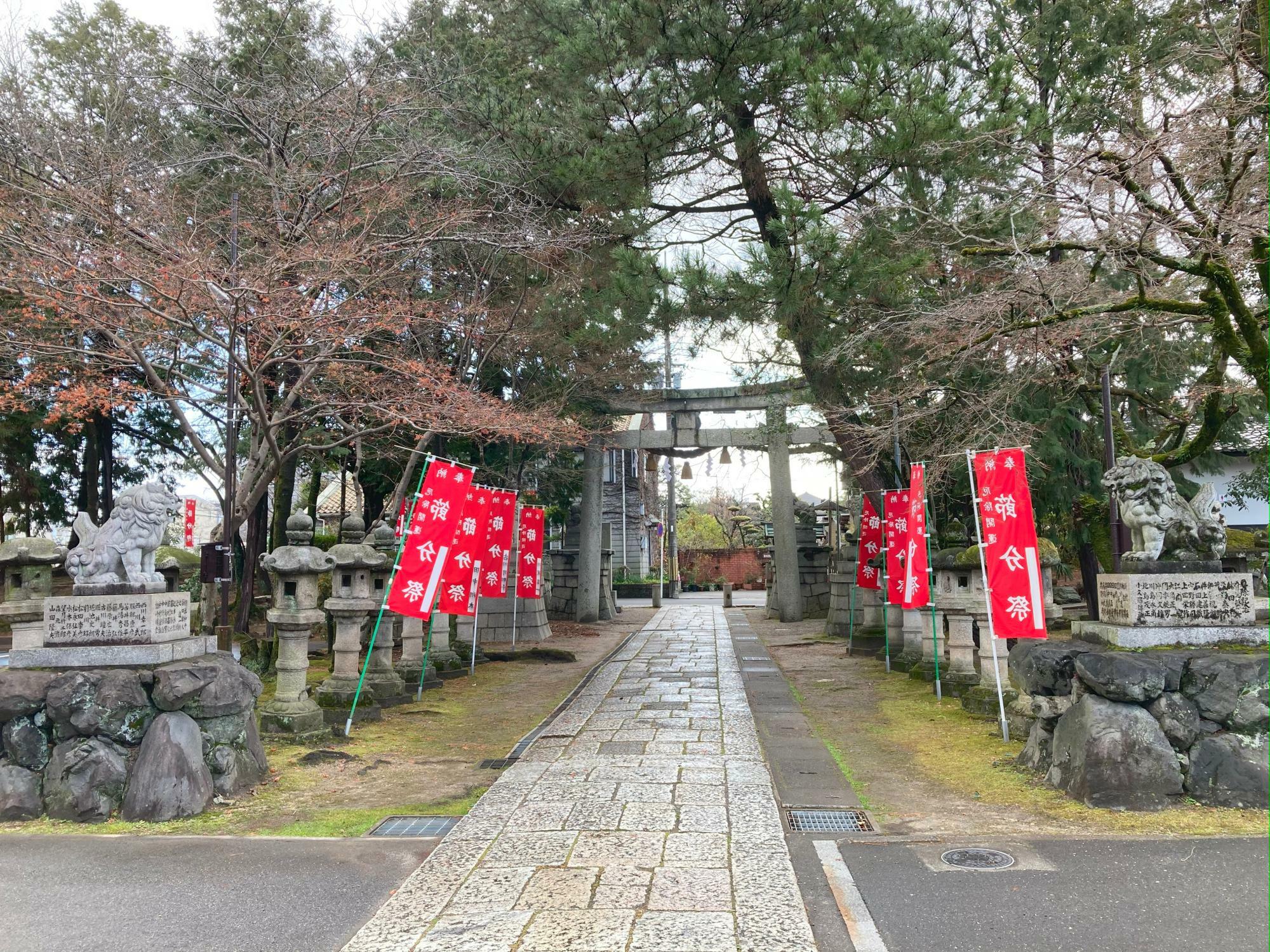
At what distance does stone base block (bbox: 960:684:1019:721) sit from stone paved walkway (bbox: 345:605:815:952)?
99.0 inches

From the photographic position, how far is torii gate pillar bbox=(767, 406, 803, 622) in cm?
2041

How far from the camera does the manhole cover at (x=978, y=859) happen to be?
4391 mm

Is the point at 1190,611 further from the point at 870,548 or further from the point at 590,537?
the point at 590,537

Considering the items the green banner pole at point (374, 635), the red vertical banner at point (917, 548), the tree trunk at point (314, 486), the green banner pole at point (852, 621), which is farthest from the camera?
the tree trunk at point (314, 486)

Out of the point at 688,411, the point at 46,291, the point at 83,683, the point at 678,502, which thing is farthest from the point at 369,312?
the point at 678,502

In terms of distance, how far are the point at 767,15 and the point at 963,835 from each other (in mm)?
8015

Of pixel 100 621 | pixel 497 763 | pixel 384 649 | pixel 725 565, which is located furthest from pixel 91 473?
pixel 725 565

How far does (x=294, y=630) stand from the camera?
26.1ft

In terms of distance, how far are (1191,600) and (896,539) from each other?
6.15 meters

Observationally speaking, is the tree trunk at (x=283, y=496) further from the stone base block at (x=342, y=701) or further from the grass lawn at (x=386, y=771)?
the stone base block at (x=342, y=701)

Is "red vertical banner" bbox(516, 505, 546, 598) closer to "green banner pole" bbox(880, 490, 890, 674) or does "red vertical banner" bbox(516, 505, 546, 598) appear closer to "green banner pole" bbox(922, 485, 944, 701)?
"green banner pole" bbox(880, 490, 890, 674)

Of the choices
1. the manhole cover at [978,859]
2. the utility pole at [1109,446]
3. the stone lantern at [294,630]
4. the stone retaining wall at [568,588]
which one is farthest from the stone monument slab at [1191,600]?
the stone retaining wall at [568,588]

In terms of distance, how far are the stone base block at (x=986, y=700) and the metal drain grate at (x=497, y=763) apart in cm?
471

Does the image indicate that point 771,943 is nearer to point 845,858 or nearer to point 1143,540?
point 845,858
